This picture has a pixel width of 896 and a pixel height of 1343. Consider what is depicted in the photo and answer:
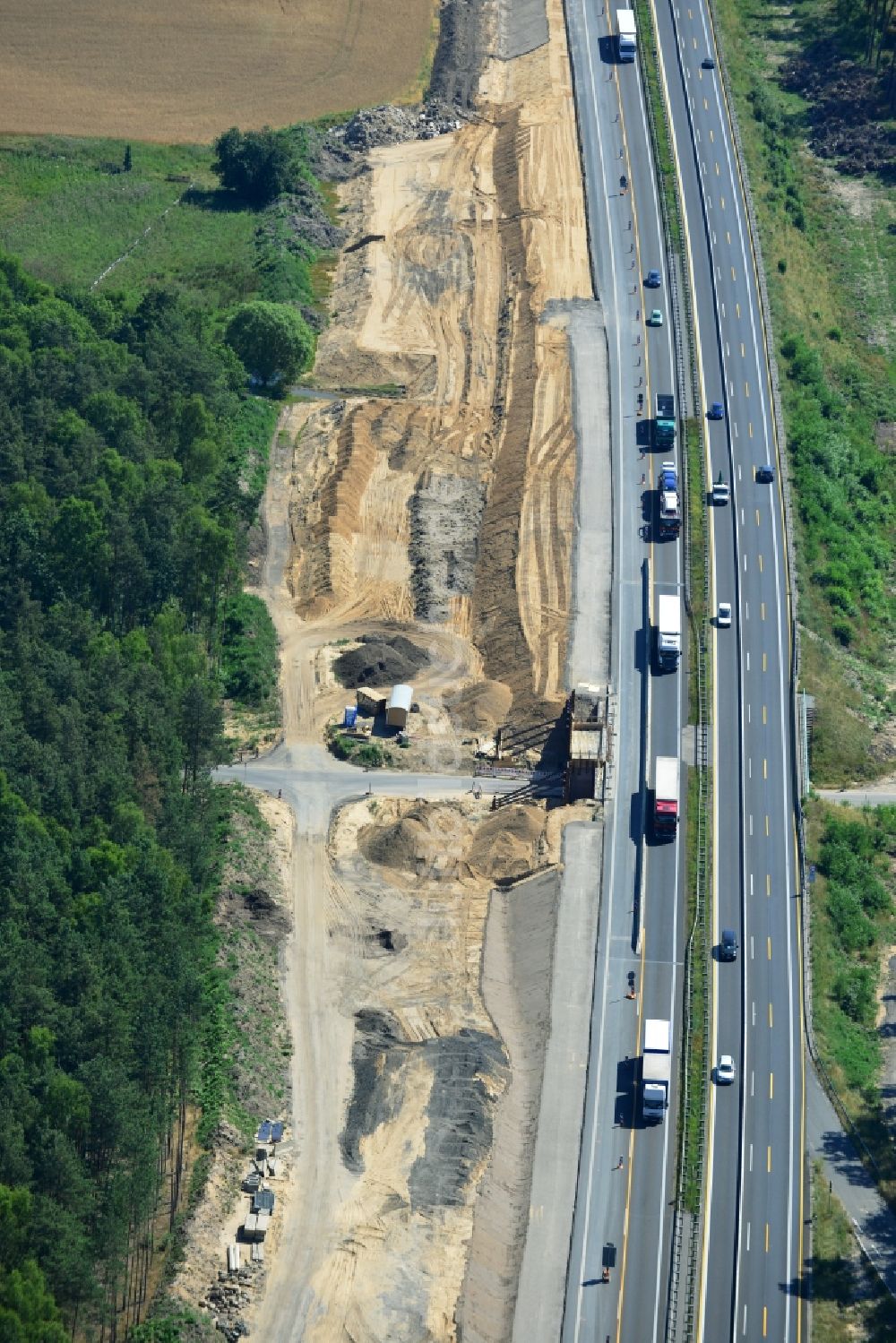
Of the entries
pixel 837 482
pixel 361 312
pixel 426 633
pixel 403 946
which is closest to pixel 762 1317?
pixel 403 946

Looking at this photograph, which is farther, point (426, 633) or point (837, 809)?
point (426, 633)

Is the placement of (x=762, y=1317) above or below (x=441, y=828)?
below

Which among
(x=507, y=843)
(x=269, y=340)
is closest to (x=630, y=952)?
(x=507, y=843)

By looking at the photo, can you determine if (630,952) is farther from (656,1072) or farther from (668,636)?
(668,636)

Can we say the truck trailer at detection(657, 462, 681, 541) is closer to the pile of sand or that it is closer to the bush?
the pile of sand

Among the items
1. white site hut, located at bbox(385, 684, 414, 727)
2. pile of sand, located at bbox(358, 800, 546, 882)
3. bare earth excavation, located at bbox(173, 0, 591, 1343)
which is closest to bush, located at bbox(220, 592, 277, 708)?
bare earth excavation, located at bbox(173, 0, 591, 1343)

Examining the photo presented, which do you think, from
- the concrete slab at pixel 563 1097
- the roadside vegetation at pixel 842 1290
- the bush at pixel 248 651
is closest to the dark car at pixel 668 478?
the bush at pixel 248 651

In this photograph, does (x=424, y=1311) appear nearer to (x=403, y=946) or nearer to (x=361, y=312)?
(x=403, y=946)

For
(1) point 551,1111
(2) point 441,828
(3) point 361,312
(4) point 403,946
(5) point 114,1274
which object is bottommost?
(5) point 114,1274
